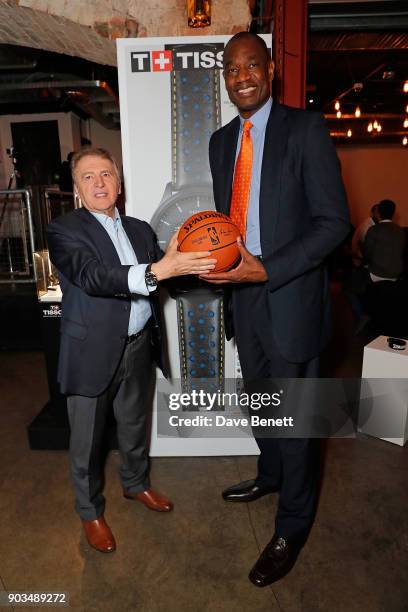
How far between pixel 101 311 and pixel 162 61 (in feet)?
4.38

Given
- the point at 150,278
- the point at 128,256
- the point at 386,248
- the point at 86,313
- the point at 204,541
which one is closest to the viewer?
the point at 150,278

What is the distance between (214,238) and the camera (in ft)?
5.14

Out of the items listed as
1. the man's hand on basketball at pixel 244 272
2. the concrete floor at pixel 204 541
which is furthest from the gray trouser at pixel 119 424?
the man's hand on basketball at pixel 244 272

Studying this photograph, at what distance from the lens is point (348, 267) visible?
28.3ft

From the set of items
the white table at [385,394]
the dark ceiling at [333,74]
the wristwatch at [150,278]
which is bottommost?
the white table at [385,394]

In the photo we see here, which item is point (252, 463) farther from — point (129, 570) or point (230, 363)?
point (129, 570)

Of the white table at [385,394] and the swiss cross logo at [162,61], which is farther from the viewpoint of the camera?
the white table at [385,394]

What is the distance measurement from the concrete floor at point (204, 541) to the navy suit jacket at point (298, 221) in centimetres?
94

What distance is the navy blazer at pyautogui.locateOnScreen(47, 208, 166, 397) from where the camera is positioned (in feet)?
5.96

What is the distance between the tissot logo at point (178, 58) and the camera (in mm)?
2248

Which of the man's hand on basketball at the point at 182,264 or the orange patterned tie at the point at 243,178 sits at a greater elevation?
A: the orange patterned tie at the point at 243,178

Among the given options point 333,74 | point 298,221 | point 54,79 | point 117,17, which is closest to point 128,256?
point 298,221

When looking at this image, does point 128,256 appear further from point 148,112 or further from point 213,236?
point 148,112

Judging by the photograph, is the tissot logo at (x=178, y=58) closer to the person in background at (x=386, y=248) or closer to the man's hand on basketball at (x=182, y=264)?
the man's hand on basketball at (x=182, y=264)
